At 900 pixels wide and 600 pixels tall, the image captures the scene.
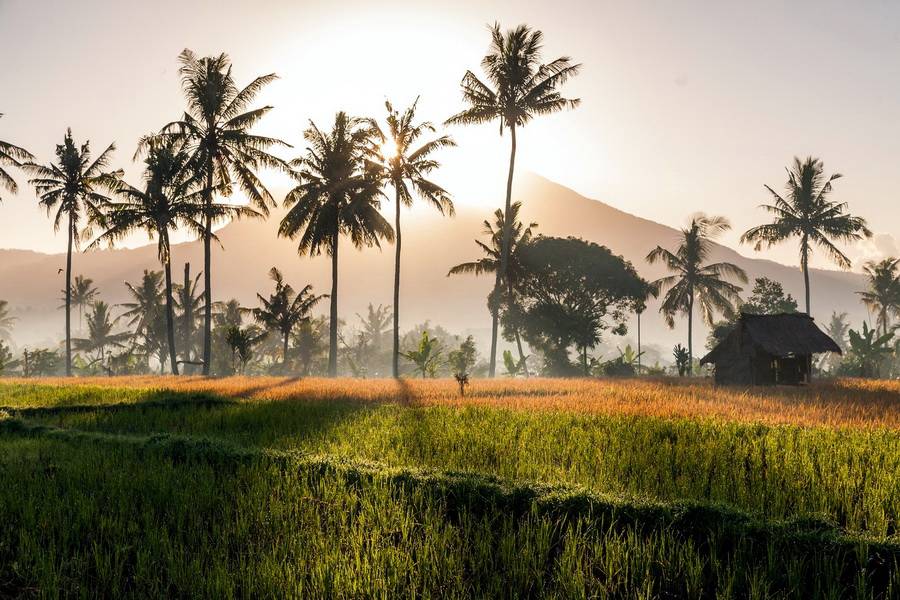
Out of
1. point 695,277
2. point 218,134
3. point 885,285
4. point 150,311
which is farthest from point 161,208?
point 885,285

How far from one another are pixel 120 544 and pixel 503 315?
4279cm

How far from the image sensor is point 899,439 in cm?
981

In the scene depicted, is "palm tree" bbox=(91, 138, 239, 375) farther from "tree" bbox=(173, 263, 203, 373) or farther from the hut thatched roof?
the hut thatched roof

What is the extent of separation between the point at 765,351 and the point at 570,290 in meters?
20.5

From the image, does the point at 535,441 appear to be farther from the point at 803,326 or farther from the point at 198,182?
the point at 198,182

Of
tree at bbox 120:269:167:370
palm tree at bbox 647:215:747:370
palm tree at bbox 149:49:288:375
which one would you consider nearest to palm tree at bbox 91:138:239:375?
palm tree at bbox 149:49:288:375

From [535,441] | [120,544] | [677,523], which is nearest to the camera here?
[120,544]

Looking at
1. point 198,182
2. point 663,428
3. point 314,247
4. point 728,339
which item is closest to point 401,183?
point 314,247

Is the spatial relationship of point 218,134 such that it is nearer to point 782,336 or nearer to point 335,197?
point 335,197

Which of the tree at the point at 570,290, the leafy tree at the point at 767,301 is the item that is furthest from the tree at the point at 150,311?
the leafy tree at the point at 767,301

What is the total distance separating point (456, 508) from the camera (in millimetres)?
6434

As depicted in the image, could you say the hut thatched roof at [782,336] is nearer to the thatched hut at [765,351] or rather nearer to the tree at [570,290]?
the thatched hut at [765,351]

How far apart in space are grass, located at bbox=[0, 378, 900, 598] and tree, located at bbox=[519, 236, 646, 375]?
32507mm

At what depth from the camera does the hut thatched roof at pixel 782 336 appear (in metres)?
25.0
